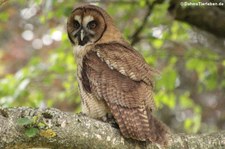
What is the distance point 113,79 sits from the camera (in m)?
4.42

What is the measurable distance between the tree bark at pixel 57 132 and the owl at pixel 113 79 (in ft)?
0.70

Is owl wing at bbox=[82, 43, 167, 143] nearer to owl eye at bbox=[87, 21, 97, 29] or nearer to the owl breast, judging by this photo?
the owl breast

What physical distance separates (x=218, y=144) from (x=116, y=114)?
0.86 m

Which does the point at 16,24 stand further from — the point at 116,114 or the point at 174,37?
the point at 116,114

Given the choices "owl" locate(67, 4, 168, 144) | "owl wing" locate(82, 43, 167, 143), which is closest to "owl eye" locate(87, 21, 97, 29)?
"owl" locate(67, 4, 168, 144)

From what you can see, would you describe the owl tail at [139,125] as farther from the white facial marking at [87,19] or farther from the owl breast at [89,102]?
the white facial marking at [87,19]

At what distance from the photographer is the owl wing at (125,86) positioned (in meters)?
3.99

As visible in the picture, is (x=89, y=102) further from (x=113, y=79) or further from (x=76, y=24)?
(x=76, y=24)

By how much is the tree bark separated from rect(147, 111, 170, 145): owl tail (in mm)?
220

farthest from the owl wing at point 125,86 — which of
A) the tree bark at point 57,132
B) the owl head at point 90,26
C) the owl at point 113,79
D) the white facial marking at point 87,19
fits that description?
the white facial marking at point 87,19

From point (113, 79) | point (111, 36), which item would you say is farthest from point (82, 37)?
point (113, 79)

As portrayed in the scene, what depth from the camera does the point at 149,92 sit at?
4445mm

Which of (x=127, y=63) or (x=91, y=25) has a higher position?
(x=91, y=25)

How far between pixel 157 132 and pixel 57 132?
970mm
